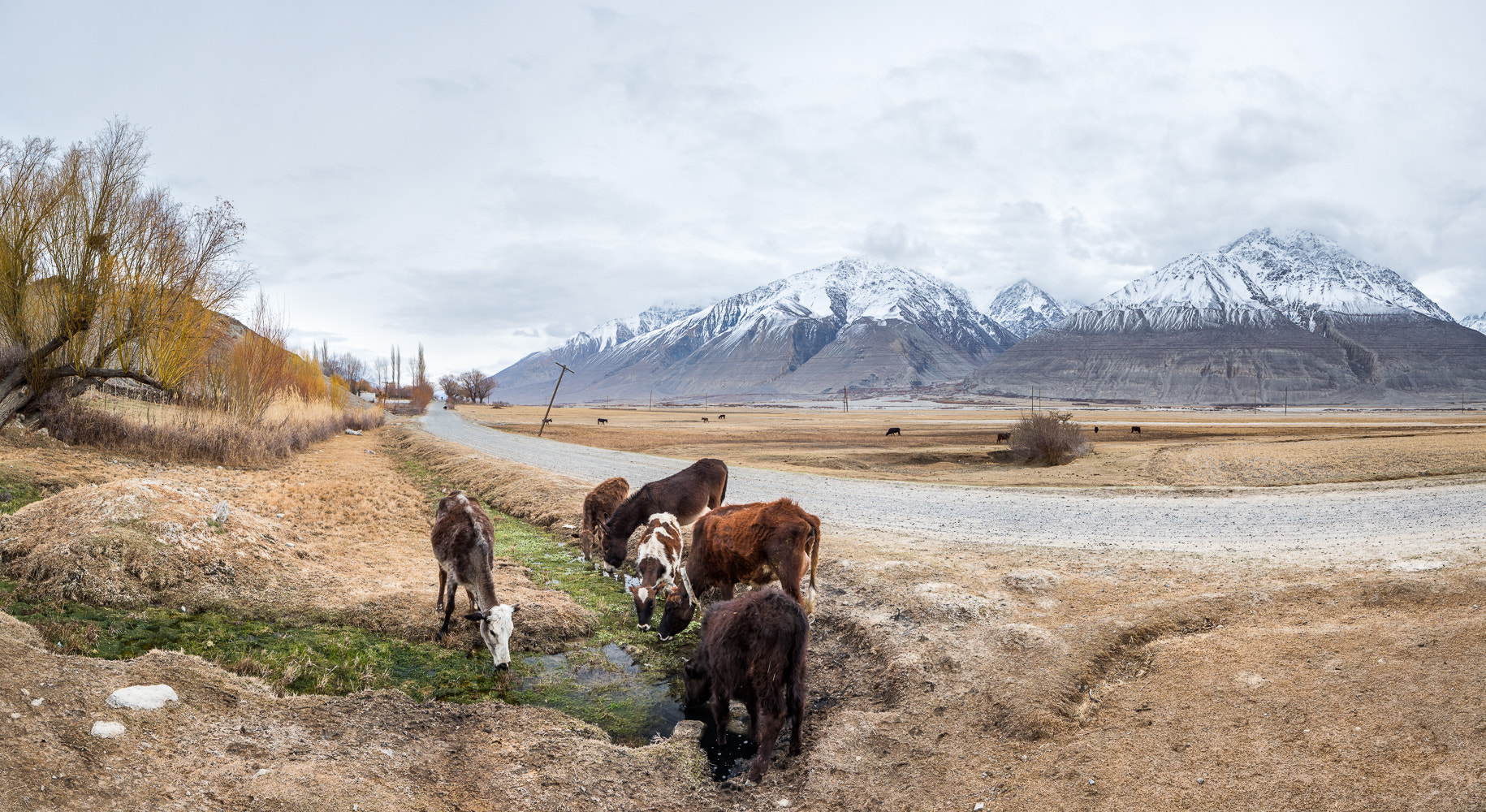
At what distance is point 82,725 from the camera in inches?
199

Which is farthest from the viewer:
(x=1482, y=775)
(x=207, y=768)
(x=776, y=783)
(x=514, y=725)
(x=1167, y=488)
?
(x=1167, y=488)

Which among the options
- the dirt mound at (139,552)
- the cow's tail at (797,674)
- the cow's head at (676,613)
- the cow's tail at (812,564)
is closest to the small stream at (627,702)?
the cow's head at (676,613)

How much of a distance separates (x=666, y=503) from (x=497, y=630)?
20.9 ft

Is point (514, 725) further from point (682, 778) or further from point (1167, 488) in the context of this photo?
point (1167, 488)

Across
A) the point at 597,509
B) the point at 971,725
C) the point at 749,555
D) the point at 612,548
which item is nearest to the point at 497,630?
the point at 749,555

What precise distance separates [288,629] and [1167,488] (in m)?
26.0

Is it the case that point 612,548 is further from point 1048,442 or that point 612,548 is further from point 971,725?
point 1048,442

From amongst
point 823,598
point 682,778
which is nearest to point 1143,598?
point 823,598

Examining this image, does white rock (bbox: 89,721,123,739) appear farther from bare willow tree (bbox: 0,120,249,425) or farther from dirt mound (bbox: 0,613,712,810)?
bare willow tree (bbox: 0,120,249,425)

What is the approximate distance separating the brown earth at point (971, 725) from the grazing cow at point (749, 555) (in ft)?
3.84

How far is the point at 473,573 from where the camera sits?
9227 millimetres

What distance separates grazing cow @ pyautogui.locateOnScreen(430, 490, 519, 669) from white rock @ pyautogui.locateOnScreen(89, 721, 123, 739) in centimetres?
350

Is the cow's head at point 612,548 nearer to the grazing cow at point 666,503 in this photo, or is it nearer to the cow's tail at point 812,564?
the grazing cow at point 666,503

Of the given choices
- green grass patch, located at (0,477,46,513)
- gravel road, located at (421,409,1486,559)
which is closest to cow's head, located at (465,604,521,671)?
gravel road, located at (421,409,1486,559)
